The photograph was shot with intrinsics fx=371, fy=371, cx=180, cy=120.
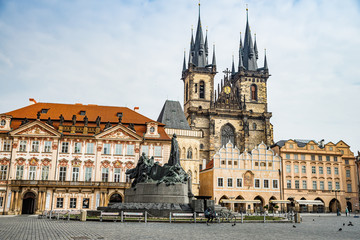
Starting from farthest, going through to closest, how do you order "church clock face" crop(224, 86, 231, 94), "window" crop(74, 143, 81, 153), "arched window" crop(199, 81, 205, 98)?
"church clock face" crop(224, 86, 231, 94)
"arched window" crop(199, 81, 205, 98)
"window" crop(74, 143, 81, 153)

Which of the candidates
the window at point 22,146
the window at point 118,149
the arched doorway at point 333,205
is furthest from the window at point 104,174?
the arched doorway at point 333,205

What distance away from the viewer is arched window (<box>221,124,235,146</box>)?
69500 millimetres

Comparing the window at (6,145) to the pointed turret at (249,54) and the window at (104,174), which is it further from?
the pointed turret at (249,54)

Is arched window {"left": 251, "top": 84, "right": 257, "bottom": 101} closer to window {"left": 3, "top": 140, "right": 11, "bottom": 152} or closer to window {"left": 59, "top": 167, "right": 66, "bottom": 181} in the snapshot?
window {"left": 59, "top": 167, "right": 66, "bottom": 181}

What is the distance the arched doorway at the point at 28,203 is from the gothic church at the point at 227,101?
31.8 meters

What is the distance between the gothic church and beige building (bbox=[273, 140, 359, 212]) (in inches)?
460

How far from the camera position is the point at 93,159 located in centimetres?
4272

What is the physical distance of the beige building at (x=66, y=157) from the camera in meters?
40.5

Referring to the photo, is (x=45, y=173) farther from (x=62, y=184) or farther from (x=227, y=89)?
(x=227, y=89)

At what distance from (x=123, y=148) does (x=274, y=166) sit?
2417 centimetres

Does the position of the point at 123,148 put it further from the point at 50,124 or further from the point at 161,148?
the point at 50,124

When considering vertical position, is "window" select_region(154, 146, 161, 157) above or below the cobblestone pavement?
above

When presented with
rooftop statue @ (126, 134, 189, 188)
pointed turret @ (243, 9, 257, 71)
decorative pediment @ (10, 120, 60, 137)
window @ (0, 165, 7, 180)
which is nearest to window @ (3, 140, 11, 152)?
decorative pediment @ (10, 120, 60, 137)

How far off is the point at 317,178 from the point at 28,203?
4090 cm
